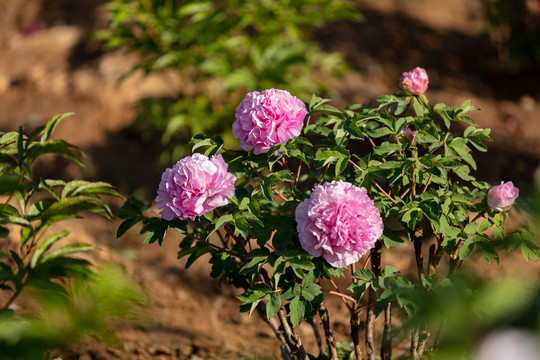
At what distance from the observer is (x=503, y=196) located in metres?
1.35

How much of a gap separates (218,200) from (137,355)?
124 cm

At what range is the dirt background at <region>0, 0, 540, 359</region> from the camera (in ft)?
9.27

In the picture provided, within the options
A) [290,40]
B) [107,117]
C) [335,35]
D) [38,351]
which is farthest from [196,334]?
[335,35]

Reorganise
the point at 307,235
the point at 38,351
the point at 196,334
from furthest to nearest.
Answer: the point at 196,334
the point at 307,235
the point at 38,351

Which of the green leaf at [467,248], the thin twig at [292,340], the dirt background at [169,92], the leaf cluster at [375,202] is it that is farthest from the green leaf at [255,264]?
the dirt background at [169,92]

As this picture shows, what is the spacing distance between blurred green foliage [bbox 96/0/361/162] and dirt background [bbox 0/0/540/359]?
1.81ft

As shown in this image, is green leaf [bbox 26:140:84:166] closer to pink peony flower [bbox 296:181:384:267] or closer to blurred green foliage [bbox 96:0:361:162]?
pink peony flower [bbox 296:181:384:267]

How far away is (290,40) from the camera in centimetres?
398

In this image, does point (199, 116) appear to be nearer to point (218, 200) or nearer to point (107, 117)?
point (107, 117)

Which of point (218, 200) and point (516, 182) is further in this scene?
point (516, 182)

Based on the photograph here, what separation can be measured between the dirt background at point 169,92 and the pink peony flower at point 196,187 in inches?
48.5

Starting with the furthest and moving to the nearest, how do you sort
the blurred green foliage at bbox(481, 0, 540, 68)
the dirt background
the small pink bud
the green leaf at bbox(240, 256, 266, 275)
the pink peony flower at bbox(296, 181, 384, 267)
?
the blurred green foliage at bbox(481, 0, 540, 68), the dirt background, the small pink bud, the green leaf at bbox(240, 256, 266, 275), the pink peony flower at bbox(296, 181, 384, 267)

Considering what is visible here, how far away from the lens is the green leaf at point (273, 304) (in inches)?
53.2

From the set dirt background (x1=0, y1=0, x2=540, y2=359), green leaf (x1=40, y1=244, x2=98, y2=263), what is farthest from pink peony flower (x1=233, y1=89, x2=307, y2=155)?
dirt background (x1=0, y1=0, x2=540, y2=359)
